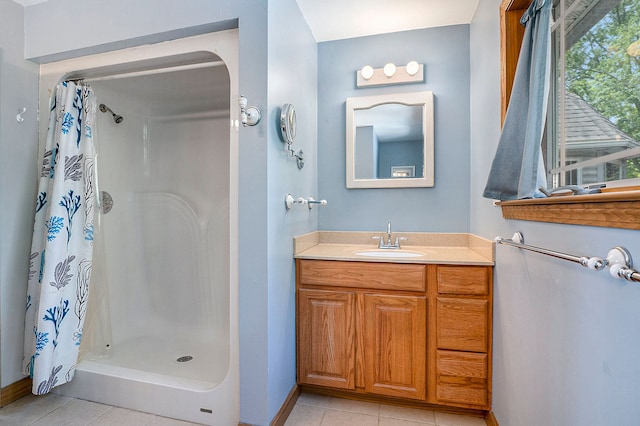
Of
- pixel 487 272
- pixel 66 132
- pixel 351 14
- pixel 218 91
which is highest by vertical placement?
pixel 351 14

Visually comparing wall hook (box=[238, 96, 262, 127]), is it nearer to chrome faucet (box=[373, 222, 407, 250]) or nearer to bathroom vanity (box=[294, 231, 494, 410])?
bathroom vanity (box=[294, 231, 494, 410])

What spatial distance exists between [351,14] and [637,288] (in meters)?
2.05

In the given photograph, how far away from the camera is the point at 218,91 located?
2.28 meters

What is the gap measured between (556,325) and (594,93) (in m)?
0.78

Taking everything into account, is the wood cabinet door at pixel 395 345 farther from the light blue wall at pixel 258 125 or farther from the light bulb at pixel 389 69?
the light bulb at pixel 389 69

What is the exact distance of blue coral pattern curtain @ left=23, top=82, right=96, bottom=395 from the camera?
1660mm

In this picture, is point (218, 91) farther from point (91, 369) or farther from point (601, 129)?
point (601, 129)

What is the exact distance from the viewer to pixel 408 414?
5.49ft

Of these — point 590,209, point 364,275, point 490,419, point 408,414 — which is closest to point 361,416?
point 408,414

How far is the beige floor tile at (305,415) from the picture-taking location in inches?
62.8

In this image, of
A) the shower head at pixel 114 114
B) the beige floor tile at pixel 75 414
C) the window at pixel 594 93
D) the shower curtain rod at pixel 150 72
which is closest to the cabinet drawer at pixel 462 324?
the window at pixel 594 93

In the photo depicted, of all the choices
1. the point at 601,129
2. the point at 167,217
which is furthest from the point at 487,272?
the point at 167,217

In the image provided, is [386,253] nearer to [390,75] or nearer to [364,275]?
[364,275]

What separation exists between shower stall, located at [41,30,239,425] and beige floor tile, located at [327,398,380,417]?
69cm
